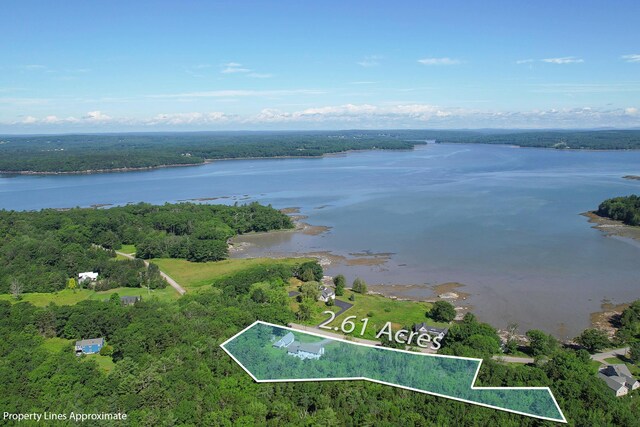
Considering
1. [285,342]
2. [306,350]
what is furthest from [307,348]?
[285,342]

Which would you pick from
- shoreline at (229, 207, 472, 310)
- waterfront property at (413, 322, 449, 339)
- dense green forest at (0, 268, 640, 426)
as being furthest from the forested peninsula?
shoreline at (229, 207, 472, 310)

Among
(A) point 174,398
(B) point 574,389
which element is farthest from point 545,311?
(A) point 174,398

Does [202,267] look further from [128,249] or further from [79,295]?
[128,249]

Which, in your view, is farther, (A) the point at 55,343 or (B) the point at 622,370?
(A) the point at 55,343

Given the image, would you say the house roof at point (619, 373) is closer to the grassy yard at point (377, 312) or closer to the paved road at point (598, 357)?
the paved road at point (598, 357)

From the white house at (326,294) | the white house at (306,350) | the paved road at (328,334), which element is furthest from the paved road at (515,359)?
the white house at (306,350)

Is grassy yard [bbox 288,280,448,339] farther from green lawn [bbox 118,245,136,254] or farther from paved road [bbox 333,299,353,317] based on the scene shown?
green lawn [bbox 118,245,136,254]
